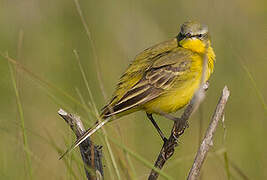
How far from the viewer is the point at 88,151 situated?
480 centimetres

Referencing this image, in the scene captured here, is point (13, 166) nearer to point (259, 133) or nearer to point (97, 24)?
point (259, 133)

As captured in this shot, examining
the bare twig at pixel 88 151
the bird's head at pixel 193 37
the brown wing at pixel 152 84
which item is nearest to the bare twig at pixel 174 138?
the bare twig at pixel 88 151

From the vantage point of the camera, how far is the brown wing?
5988 mm

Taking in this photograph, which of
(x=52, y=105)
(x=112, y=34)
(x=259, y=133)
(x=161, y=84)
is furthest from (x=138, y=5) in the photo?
(x=161, y=84)

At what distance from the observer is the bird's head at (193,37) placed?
6.82m

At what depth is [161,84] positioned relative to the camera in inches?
252

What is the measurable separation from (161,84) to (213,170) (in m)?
1.89

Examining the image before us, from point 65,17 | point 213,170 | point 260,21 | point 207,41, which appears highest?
Result: point 65,17

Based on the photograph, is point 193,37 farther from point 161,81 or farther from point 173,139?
point 173,139

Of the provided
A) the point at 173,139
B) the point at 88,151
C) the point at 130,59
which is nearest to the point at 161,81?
the point at 173,139

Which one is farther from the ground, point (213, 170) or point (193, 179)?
point (193, 179)

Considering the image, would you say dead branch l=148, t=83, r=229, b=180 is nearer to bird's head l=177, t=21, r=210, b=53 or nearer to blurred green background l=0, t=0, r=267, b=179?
bird's head l=177, t=21, r=210, b=53

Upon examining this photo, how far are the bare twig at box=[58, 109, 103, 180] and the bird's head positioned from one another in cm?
223

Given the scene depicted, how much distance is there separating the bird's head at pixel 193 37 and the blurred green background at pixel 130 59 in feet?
3.77
